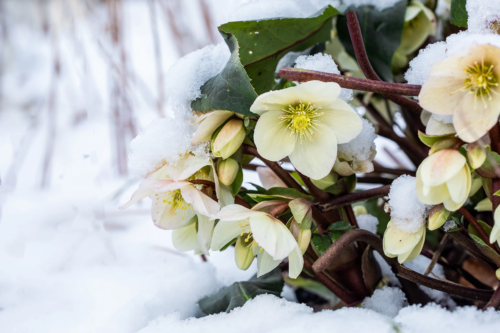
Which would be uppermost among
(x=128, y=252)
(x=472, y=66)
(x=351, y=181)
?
(x=472, y=66)

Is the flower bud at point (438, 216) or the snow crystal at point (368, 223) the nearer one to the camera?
the flower bud at point (438, 216)

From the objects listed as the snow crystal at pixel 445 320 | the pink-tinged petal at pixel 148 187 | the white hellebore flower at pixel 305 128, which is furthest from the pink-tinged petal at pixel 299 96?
the snow crystal at pixel 445 320

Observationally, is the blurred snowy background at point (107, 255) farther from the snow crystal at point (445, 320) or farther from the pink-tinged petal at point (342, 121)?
the pink-tinged petal at point (342, 121)

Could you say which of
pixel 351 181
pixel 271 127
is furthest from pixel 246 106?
pixel 351 181

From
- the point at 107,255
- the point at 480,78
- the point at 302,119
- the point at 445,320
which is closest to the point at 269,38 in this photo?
the point at 302,119

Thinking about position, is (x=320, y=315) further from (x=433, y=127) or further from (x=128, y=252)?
(x=128, y=252)

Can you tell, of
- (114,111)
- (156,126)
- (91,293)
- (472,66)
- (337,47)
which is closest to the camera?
(472,66)
